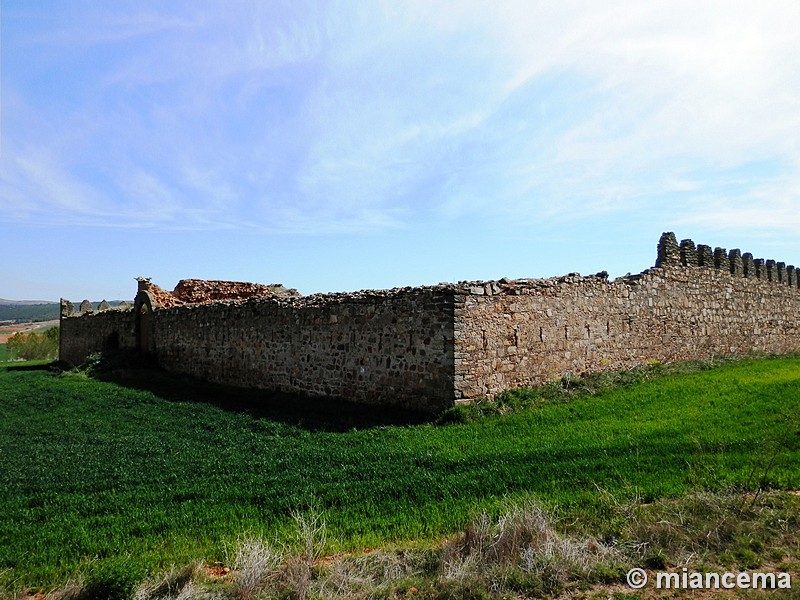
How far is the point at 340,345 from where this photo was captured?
13.4m

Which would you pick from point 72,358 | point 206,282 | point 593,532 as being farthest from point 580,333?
point 72,358

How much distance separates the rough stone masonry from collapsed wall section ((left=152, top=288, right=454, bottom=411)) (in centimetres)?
3

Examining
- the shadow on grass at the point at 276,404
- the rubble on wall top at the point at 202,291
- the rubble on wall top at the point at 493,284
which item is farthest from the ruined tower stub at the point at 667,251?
the rubble on wall top at the point at 202,291

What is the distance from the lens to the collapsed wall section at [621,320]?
11.4 m

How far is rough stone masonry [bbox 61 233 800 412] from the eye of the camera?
11320 mm

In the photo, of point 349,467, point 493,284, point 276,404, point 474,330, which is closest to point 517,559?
point 349,467

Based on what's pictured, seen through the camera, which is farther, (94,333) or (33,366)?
(33,366)

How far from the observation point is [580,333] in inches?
535

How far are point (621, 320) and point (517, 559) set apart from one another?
11.5 meters

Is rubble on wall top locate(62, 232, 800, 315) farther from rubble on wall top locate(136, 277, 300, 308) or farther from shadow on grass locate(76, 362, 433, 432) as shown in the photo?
shadow on grass locate(76, 362, 433, 432)

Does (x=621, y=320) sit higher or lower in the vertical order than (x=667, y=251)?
lower

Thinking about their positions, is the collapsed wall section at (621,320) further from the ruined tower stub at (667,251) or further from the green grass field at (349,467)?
the green grass field at (349,467)

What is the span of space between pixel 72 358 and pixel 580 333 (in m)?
27.7

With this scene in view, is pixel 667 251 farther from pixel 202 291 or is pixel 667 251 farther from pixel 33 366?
pixel 33 366
